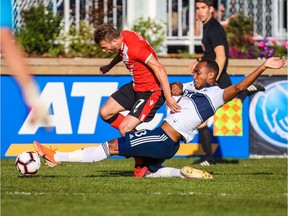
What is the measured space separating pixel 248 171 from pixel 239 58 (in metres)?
4.84

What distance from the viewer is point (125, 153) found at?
11.5 meters

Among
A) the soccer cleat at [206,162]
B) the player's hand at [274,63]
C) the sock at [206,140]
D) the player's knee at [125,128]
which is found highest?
the player's hand at [274,63]

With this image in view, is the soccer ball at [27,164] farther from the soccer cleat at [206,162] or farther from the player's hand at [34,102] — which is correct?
the soccer cleat at [206,162]

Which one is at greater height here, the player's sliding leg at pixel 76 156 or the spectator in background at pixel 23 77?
the spectator in background at pixel 23 77

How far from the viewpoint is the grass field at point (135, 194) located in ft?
28.4

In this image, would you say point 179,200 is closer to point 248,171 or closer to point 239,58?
point 248,171

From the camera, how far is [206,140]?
49.3ft

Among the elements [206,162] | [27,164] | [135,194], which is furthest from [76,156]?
[206,162]

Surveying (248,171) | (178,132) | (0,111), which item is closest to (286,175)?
(248,171)

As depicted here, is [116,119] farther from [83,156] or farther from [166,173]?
[83,156]

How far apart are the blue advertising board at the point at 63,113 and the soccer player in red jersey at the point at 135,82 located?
3.34m

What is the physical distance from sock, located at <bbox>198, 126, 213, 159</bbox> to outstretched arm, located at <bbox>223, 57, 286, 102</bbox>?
11.5 feet

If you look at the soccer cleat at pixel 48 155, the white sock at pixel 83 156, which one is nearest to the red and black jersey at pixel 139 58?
the white sock at pixel 83 156

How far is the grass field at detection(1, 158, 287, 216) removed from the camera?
866 cm
